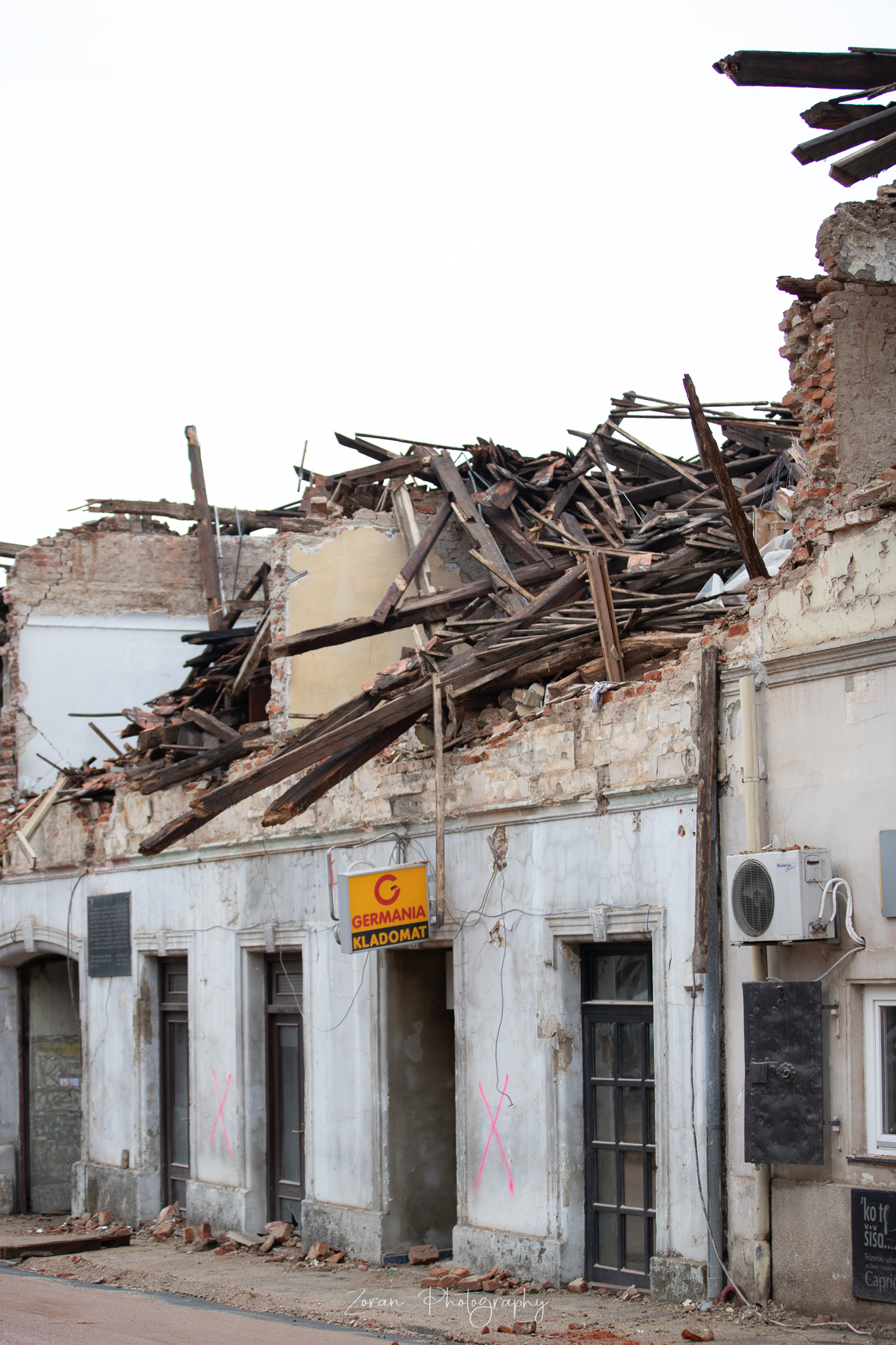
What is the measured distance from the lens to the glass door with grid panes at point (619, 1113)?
10328 millimetres

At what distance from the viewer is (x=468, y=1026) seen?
11.8 metres

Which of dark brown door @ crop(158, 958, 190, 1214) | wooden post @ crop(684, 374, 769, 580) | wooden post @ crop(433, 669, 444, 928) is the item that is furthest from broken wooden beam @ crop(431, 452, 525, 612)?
dark brown door @ crop(158, 958, 190, 1214)

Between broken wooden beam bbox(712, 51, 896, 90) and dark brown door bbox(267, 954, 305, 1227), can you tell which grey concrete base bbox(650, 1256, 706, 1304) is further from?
broken wooden beam bbox(712, 51, 896, 90)

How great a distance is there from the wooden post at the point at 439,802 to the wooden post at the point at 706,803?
2.52m

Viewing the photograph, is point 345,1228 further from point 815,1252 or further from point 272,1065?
point 815,1252

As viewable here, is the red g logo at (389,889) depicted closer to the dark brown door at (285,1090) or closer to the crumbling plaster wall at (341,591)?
the dark brown door at (285,1090)

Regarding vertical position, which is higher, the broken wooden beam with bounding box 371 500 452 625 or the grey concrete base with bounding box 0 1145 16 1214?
the broken wooden beam with bounding box 371 500 452 625

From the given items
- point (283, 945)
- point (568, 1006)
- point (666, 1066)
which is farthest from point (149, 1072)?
point (666, 1066)

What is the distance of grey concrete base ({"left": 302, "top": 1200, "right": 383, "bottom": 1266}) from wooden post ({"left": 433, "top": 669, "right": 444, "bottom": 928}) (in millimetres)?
2608

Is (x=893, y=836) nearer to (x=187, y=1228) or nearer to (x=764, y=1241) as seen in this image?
(x=764, y=1241)

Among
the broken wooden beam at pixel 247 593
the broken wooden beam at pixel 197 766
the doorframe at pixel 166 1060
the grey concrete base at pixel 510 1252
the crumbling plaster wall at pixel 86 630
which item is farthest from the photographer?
the crumbling plaster wall at pixel 86 630

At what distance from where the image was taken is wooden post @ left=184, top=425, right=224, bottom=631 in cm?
2205

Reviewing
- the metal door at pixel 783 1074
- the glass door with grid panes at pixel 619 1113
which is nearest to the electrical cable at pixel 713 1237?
the metal door at pixel 783 1074

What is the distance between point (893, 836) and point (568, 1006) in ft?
10.5
